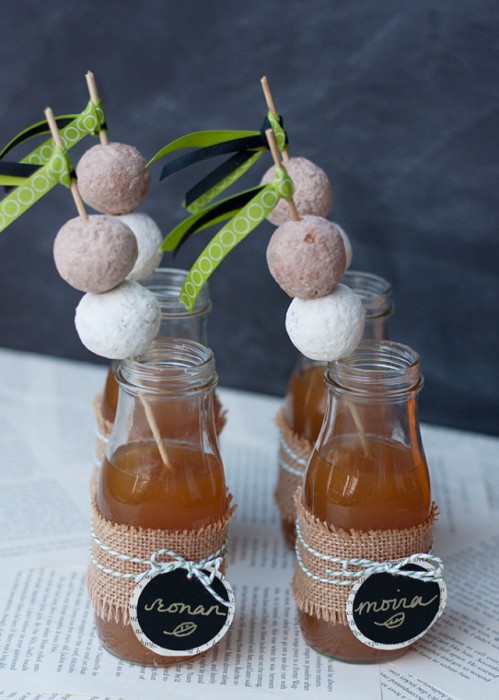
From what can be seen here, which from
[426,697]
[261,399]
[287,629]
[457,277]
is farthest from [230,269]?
[426,697]

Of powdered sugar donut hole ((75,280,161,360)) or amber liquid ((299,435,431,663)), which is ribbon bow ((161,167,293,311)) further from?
amber liquid ((299,435,431,663))

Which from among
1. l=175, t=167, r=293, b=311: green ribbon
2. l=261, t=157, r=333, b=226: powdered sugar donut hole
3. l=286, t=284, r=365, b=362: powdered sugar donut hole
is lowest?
l=286, t=284, r=365, b=362: powdered sugar donut hole

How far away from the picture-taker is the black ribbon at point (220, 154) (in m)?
0.77

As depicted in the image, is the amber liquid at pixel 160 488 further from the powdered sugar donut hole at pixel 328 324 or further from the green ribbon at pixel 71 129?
the green ribbon at pixel 71 129

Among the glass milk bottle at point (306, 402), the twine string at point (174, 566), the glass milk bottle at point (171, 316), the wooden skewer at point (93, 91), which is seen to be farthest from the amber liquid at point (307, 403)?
the wooden skewer at point (93, 91)

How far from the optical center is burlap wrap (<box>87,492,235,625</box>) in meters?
0.76

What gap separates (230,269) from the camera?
1407 millimetres

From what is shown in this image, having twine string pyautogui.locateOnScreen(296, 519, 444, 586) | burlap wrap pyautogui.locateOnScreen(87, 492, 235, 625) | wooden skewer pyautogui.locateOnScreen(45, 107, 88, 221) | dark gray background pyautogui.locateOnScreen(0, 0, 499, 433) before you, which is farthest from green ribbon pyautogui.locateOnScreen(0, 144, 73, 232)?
dark gray background pyautogui.locateOnScreen(0, 0, 499, 433)

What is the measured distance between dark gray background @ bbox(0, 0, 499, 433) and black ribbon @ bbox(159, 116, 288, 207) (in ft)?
1.53

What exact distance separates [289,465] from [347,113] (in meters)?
0.54

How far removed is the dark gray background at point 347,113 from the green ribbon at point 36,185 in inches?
24.5

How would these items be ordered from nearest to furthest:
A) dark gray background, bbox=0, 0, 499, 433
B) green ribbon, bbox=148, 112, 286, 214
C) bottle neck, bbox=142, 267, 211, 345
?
1. green ribbon, bbox=148, 112, 286, 214
2. bottle neck, bbox=142, 267, 211, 345
3. dark gray background, bbox=0, 0, 499, 433

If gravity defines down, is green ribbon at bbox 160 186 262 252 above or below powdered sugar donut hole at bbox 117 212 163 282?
above

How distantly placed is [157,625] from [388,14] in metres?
0.83
